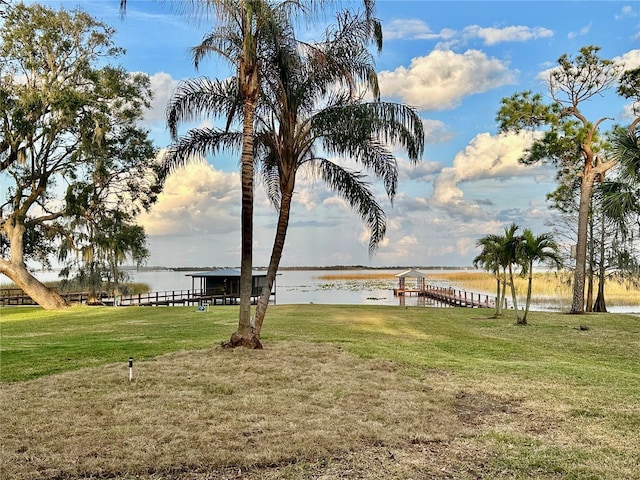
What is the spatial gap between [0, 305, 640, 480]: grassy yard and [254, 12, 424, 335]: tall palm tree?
262 cm

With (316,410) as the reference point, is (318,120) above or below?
above

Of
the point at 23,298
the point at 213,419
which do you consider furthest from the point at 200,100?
the point at 23,298

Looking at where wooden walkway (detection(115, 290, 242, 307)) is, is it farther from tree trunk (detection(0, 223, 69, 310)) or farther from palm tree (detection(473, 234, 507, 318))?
palm tree (detection(473, 234, 507, 318))

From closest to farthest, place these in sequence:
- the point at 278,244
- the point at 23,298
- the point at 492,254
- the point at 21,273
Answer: the point at 278,244 < the point at 492,254 < the point at 21,273 < the point at 23,298

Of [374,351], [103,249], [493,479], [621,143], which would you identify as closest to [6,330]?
[103,249]

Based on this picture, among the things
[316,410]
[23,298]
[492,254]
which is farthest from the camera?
[23,298]

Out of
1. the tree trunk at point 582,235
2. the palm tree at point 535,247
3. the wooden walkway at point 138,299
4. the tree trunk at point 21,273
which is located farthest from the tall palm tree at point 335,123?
the wooden walkway at point 138,299

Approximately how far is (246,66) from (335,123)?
2.10 metres

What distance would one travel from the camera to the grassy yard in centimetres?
417

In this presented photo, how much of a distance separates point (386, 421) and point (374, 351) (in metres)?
4.76

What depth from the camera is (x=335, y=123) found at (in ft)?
32.0

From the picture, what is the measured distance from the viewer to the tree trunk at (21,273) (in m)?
21.5

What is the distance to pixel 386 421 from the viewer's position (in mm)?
5367

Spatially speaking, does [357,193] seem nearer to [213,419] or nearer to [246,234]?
[246,234]
